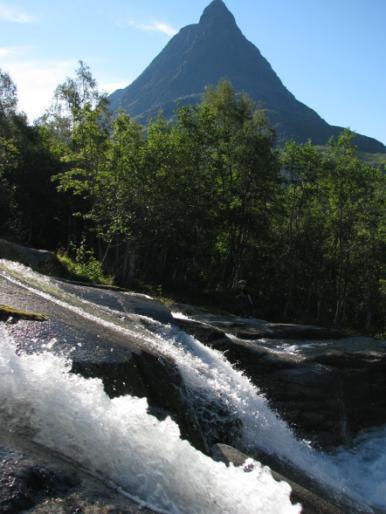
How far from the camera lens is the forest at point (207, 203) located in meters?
30.2

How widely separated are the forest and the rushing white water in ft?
59.2

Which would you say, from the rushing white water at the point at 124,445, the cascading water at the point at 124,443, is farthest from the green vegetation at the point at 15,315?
the rushing white water at the point at 124,445

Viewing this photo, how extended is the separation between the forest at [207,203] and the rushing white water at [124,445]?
59.2 ft

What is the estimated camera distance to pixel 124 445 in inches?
185

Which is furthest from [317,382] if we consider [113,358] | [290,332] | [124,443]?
[124,443]

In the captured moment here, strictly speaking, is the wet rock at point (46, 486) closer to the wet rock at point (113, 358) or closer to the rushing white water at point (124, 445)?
the rushing white water at point (124, 445)

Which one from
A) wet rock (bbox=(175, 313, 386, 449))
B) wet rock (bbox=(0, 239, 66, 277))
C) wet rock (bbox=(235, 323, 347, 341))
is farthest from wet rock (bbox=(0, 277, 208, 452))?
wet rock (bbox=(235, 323, 347, 341))

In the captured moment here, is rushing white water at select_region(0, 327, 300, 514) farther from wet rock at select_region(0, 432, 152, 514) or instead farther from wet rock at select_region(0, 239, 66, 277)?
wet rock at select_region(0, 239, 66, 277)

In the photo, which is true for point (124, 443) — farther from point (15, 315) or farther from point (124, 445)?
point (15, 315)

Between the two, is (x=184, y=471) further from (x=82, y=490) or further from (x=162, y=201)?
(x=162, y=201)

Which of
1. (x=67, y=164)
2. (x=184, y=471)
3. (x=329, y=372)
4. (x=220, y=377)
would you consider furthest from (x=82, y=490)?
(x=67, y=164)

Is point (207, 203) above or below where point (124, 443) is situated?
above

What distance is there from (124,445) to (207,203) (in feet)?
92.3

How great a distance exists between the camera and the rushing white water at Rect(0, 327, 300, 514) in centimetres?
446
